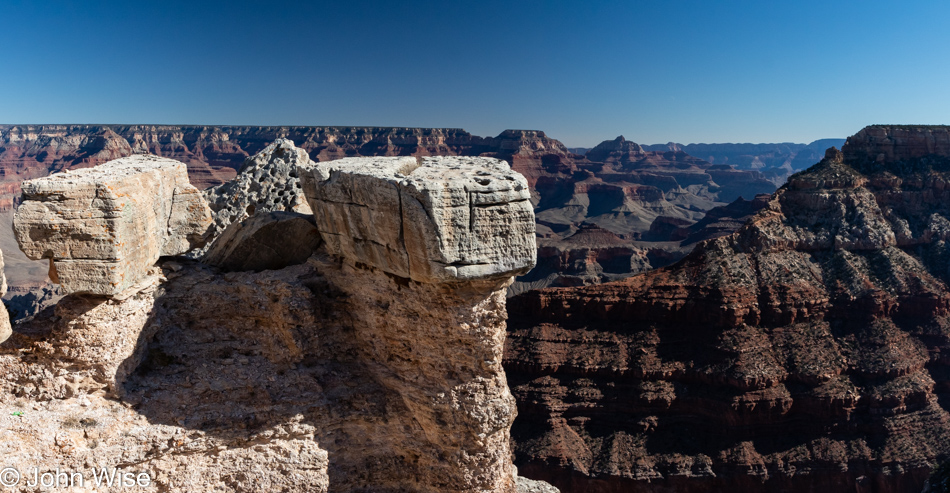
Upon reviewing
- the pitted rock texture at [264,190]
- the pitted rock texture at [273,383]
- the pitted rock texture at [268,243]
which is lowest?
the pitted rock texture at [273,383]

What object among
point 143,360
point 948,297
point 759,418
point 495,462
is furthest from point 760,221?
point 143,360

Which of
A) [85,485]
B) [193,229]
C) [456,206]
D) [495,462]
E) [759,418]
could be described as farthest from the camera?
[759,418]

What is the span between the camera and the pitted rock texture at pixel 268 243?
8633 millimetres

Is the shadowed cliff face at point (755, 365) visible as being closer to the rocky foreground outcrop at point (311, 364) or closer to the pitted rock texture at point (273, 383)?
the pitted rock texture at point (273, 383)

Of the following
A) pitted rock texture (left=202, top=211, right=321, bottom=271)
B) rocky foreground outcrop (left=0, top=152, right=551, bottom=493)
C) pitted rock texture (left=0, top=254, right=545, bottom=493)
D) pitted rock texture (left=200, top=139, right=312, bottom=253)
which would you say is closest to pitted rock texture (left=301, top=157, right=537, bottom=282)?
rocky foreground outcrop (left=0, top=152, right=551, bottom=493)

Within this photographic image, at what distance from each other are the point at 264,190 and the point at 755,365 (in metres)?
29.2

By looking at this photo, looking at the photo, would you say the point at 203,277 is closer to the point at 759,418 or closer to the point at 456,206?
the point at 456,206

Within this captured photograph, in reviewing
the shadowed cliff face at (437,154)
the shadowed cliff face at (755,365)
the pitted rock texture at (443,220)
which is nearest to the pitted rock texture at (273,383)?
the pitted rock texture at (443,220)

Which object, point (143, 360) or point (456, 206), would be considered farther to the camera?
point (143, 360)

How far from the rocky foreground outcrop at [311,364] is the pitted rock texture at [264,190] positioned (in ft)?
5.69

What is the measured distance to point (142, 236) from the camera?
7434mm

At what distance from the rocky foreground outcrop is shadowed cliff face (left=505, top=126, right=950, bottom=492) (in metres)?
23.0

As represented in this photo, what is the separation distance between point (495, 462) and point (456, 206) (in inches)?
161

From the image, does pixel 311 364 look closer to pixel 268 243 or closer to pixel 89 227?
pixel 268 243
